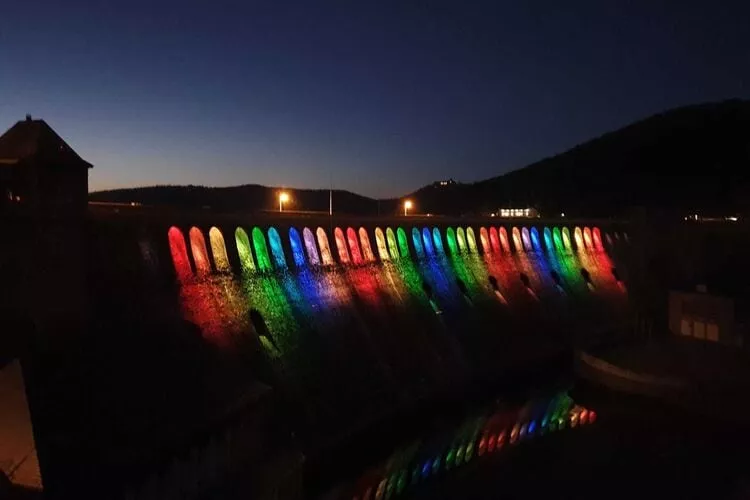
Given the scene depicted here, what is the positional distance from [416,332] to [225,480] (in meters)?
17.7

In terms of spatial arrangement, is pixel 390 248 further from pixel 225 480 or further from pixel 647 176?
pixel 647 176

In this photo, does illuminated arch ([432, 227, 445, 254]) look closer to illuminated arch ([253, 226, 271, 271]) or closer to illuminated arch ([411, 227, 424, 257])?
illuminated arch ([411, 227, 424, 257])

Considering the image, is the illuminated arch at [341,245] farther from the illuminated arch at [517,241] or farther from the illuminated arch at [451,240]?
the illuminated arch at [517,241]

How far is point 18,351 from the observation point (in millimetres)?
15758

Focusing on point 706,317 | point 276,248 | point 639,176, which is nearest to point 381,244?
point 276,248

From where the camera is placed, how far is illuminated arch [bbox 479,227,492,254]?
151 ft

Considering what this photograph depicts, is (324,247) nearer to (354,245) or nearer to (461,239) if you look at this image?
(354,245)

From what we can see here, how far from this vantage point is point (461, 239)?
4428cm

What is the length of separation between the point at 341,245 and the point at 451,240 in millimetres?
11916

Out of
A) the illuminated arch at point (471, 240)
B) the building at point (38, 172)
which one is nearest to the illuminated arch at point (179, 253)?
the building at point (38, 172)

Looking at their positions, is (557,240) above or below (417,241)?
below

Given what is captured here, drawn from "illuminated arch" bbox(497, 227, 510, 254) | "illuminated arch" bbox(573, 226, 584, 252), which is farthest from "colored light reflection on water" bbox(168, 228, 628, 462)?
"illuminated arch" bbox(573, 226, 584, 252)

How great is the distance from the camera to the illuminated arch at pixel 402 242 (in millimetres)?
38250

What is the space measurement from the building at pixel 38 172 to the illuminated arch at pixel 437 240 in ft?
84.3
